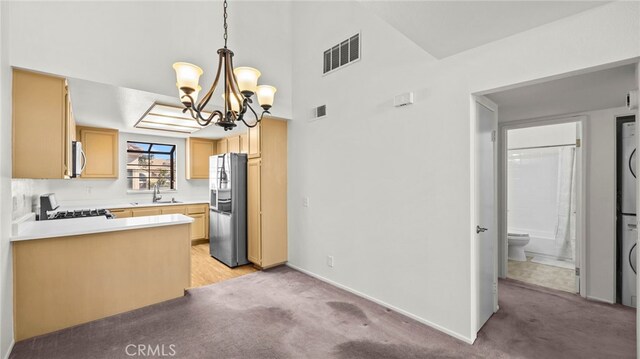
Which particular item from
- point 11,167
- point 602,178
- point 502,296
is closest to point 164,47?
point 11,167

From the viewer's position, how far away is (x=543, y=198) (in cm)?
490

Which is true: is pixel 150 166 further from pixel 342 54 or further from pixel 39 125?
pixel 342 54

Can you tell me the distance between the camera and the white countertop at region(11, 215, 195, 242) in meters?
2.37

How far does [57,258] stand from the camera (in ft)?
7.98

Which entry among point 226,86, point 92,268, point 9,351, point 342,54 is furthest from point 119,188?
point 342,54

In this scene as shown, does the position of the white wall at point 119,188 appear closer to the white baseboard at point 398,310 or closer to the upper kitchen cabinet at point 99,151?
the upper kitchen cabinet at point 99,151

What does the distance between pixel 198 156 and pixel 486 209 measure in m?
5.44

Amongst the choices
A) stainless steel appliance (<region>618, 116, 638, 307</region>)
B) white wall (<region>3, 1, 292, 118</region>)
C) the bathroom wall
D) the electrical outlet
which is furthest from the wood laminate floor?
the bathroom wall

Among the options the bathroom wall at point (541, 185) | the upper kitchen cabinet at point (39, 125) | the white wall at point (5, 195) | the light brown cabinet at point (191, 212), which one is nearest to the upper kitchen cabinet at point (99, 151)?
the light brown cabinet at point (191, 212)

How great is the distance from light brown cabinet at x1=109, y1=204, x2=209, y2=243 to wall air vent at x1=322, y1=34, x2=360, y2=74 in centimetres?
370

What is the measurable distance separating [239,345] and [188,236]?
4.85 ft

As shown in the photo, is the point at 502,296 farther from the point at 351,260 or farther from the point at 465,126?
the point at 465,126

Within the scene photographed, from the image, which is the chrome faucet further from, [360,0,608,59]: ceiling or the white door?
the white door

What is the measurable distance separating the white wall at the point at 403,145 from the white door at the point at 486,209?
21 centimetres
